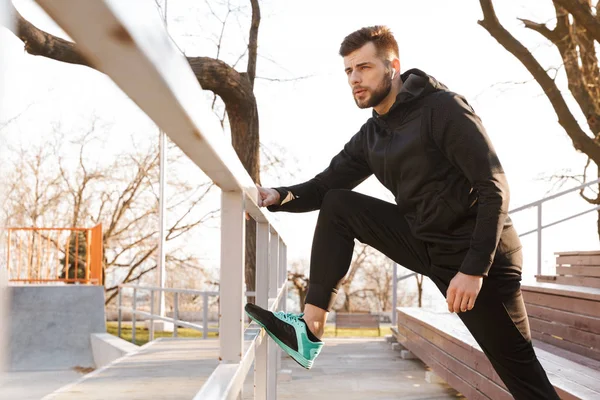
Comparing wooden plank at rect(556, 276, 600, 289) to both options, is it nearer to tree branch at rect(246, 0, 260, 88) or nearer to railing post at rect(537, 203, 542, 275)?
railing post at rect(537, 203, 542, 275)

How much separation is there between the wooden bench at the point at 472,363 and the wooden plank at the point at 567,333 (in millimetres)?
90

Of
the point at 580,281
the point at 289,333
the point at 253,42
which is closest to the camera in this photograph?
the point at 289,333

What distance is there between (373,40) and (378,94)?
18cm

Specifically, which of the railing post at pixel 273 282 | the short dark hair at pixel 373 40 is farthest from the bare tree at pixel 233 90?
the short dark hair at pixel 373 40

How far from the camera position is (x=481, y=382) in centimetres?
385

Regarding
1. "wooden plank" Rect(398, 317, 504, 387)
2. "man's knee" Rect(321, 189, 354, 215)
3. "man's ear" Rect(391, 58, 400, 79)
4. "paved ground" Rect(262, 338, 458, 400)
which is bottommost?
"paved ground" Rect(262, 338, 458, 400)

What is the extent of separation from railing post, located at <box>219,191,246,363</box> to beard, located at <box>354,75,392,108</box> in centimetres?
88

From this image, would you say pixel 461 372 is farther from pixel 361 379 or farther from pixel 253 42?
pixel 253 42

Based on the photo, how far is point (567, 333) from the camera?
14.1ft

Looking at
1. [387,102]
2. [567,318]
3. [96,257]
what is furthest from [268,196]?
[96,257]

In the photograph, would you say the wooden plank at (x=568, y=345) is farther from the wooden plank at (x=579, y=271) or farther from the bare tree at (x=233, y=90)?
the bare tree at (x=233, y=90)

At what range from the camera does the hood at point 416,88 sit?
2.21m

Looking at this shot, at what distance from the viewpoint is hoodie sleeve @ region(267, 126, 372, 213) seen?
8.27 ft

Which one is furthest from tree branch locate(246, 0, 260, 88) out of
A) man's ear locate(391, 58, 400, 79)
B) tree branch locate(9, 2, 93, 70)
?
man's ear locate(391, 58, 400, 79)
